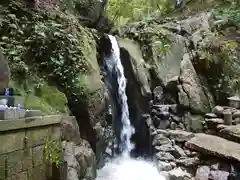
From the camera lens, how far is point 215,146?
6738 millimetres

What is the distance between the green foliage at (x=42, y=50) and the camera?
5.85m

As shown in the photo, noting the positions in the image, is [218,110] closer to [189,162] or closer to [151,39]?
[189,162]

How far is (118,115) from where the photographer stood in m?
8.95

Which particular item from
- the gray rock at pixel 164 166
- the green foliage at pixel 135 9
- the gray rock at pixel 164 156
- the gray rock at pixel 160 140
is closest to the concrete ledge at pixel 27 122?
the gray rock at pixel 164 166

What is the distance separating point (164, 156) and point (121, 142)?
5.42ft

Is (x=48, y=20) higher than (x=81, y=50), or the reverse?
(x=48, y=20)

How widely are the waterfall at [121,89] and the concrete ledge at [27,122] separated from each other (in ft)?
16.7

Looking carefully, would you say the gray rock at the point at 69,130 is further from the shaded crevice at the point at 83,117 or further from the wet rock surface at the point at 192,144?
the wet rock surface at the point at 192,144

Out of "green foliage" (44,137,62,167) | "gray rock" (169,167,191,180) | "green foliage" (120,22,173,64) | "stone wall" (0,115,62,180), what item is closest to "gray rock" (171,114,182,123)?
"green foliage" (120,22,173,64)

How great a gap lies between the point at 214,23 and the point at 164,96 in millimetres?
4147

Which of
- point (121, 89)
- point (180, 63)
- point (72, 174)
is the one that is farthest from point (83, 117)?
point (180, 63)

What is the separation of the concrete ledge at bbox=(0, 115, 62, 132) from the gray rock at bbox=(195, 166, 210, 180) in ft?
13.2

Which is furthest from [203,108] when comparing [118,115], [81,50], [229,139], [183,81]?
[81,50]

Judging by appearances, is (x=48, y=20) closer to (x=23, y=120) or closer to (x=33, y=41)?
(x=33, y=41)
